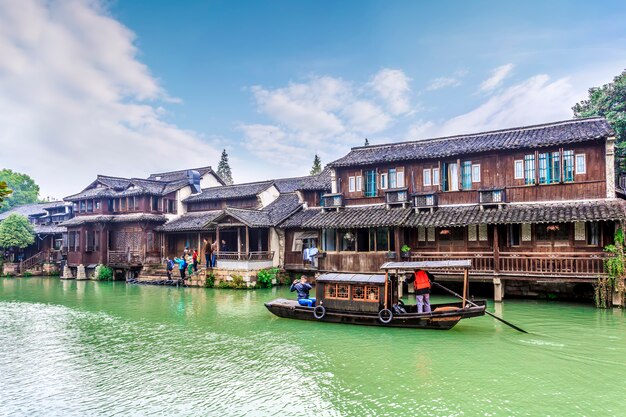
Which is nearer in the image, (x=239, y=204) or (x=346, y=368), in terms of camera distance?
(x=346, y=368)

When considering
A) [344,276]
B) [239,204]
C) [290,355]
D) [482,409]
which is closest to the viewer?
[482,409]

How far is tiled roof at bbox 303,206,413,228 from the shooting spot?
20759mm

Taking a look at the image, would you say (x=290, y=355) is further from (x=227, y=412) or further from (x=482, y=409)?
(x=482, y=409)

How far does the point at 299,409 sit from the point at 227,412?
4.44 feet

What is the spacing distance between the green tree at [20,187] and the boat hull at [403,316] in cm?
6120

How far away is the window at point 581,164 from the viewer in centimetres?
1817

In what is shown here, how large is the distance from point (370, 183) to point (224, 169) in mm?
43195

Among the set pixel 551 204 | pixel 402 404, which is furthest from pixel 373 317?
pixel 551 204

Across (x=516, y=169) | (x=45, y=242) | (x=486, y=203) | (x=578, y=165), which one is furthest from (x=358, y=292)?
(x=45, y=242)

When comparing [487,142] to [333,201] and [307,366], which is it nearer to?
[333,201]

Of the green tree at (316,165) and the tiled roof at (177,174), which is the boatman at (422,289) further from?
the green tree at (316,165)

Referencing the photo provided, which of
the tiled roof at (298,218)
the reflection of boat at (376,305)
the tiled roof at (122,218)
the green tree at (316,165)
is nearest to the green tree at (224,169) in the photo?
the green tree at (316,165)

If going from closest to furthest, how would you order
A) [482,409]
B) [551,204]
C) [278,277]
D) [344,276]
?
[482,409], [344,276], [551,204], [278,277]

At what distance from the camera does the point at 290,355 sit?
11.1m
